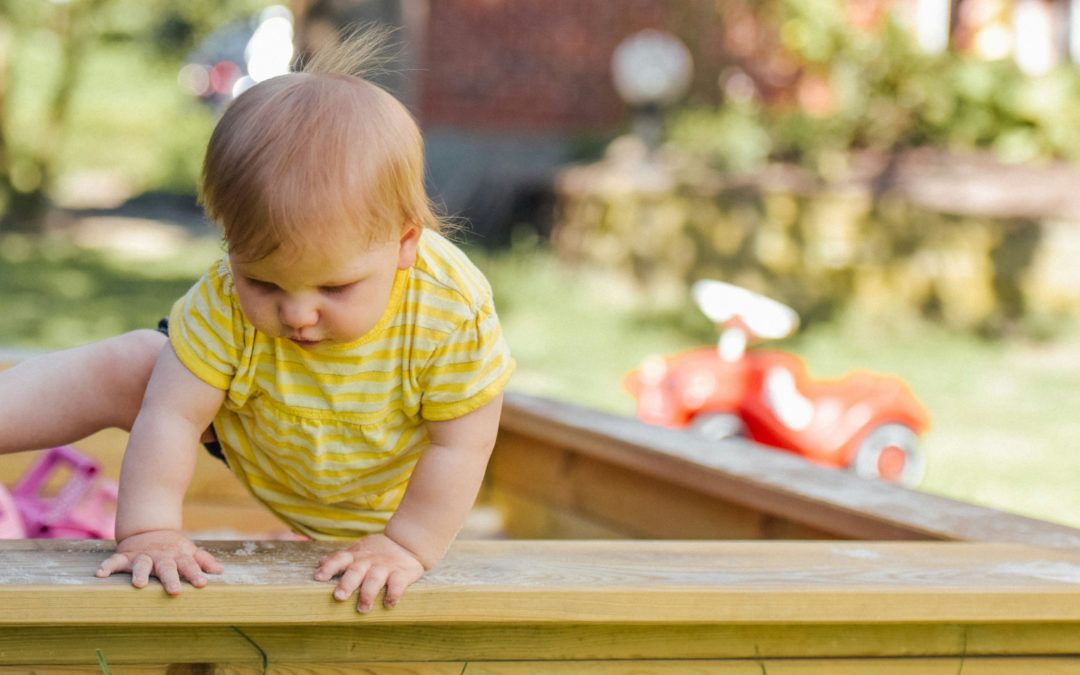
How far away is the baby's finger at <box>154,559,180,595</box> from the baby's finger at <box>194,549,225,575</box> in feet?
0.13

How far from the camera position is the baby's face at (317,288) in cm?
151

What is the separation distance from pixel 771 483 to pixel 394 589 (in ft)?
3.49

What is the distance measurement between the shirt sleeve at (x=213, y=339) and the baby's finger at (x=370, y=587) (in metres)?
0.37

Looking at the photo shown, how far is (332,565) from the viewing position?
1536mm

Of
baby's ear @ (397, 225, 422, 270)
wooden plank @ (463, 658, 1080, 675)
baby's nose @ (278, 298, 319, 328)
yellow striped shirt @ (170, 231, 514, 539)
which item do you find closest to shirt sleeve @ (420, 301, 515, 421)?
yellow striped shirt @ (170, 231, 514, 539)

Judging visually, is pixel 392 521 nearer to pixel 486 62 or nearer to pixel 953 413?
pixel 953 413

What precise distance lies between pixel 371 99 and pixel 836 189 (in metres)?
6.04

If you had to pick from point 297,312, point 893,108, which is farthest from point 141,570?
point 893,108

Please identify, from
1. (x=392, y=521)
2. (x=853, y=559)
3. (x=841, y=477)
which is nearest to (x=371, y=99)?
(x=392, y=521)

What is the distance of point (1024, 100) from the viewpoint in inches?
296

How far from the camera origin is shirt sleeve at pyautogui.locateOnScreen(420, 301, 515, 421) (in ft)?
5.67

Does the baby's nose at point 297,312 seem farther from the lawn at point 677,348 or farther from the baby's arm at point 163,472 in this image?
the lawn at point 677,348

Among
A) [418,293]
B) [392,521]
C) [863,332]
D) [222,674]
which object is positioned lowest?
[863,332]

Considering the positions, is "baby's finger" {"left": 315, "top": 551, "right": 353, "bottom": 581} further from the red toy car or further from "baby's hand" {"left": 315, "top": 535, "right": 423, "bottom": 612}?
the red toy car
